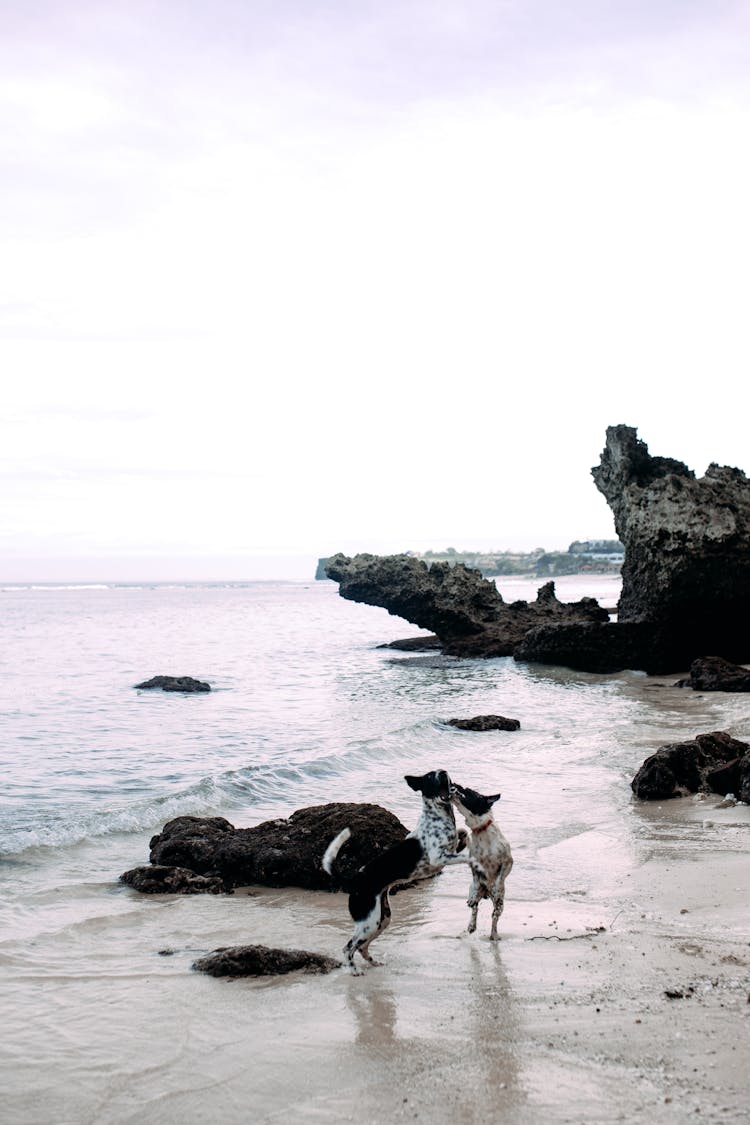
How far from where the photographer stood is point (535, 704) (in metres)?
19.2

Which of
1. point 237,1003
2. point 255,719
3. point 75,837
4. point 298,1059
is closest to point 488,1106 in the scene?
point 298,1059

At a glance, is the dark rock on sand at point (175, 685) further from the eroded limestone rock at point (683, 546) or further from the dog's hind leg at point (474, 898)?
the dog's hind leg at point (474, 898)

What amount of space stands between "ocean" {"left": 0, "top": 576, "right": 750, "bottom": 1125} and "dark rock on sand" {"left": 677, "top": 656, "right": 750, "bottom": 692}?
0.78m

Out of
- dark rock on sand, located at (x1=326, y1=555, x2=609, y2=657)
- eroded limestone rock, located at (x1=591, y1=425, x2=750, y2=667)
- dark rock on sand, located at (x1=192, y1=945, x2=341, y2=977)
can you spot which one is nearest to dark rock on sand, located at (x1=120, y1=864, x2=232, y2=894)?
dark rock on sand, located at (x1=192, y1=945, x2=341, y2=977)

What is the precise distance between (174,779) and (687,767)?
6.70 m

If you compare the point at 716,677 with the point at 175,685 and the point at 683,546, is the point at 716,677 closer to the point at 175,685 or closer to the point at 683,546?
the point at 683,546

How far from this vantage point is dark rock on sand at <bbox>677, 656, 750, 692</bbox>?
1864 cm

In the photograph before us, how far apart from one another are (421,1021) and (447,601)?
82.0 ft

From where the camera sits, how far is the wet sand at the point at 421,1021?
378 centimetres

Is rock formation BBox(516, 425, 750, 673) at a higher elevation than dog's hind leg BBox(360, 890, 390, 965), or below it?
higher

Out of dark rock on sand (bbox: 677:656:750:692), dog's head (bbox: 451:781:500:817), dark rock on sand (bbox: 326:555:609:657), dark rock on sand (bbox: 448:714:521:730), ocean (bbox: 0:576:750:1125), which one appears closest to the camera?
ocean (bbox: 0:576:750:1125)

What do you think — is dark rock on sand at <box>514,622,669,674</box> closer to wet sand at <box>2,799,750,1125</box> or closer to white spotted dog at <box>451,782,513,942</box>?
wet sand at <box>2,799,750,1125</box>

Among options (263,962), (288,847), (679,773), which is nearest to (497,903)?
(263,962)

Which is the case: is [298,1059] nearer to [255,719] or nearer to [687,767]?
[687,767]
